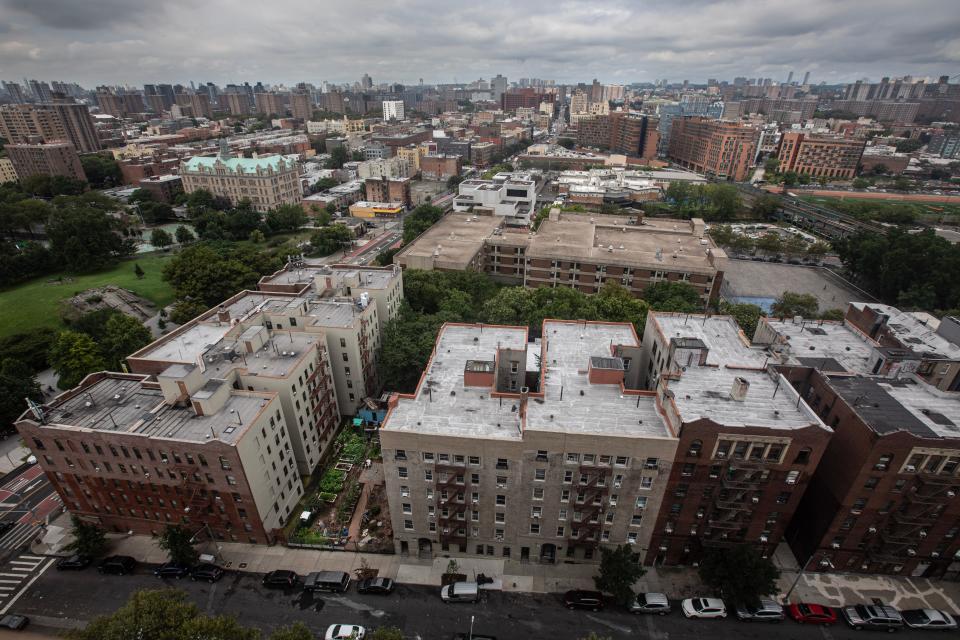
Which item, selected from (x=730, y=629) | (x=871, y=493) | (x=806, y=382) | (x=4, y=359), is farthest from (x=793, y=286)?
(x=4, y=359)

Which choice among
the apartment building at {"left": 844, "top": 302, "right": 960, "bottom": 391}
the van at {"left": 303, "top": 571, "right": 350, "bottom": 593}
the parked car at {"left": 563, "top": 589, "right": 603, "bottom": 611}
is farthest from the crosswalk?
the apartment building at {"left": 844, "top": 302, "right": 960, "bottom": 391}

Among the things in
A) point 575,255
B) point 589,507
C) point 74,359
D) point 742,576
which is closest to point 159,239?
point 74,359

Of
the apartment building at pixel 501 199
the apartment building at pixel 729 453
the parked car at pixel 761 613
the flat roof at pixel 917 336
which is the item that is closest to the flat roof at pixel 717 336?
the apartment building at pixel 729 453

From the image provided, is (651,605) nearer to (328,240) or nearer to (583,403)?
(583,403)

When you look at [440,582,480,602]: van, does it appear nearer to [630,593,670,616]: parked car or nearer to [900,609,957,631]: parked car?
[630,593,670,616]: parked car

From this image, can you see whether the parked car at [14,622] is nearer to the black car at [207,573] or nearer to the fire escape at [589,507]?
the black car at [207,573]

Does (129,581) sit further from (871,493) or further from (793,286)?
(793,286)

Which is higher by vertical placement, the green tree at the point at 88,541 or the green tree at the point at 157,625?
the green tree at the point at 157,625
